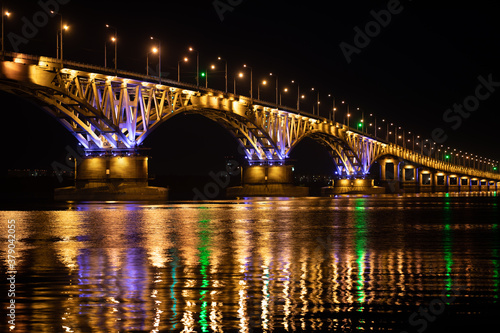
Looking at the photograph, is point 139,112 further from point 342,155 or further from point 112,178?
point 342,155

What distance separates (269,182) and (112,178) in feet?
134

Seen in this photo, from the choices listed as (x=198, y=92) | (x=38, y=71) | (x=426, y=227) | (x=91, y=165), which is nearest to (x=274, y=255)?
(x=426, y=227)

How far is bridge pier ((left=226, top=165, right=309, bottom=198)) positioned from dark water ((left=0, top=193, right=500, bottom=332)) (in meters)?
83.2

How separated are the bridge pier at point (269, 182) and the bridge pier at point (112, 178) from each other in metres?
34.8

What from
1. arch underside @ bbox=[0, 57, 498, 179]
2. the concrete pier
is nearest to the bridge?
arch underside @ bbox=[0, 57, 498, 179]

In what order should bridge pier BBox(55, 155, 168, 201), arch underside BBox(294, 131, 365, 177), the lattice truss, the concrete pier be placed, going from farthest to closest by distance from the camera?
the concrete pier, arch underside BBox(294, 131, 365, 177), bridge pier BBox(55, 155, 168, 201), the lattice truss

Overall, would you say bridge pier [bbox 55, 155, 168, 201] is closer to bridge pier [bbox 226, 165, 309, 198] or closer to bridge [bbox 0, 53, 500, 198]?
bridge [bbox 0, 53, 500, 198]

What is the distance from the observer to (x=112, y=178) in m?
71.1

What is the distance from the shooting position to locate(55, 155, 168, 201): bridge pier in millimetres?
70625

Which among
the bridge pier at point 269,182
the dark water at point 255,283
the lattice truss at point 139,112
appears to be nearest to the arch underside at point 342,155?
the lattice truss at point 139,112

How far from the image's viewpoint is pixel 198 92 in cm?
8369

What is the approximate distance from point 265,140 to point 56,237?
85107 mm

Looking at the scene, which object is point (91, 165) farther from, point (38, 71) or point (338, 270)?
point (338, 270)

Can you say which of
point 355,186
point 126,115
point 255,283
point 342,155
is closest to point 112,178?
point 126,115
